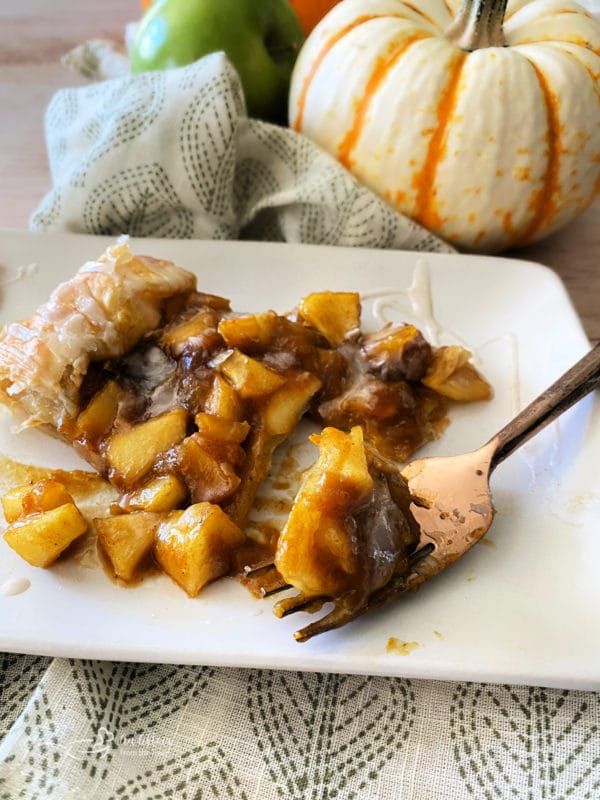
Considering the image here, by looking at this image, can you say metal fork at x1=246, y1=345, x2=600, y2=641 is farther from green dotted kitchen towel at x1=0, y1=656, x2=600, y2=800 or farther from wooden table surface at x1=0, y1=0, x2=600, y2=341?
wooden table surface at x1=0, y1=0, x2=600, y2=341

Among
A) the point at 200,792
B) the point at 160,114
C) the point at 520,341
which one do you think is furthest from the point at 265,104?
the point at 200,792

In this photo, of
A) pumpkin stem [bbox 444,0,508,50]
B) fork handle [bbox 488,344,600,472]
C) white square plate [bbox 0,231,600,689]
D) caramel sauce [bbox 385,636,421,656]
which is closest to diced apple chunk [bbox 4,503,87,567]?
white square plate [bbox 0,231,600,689]

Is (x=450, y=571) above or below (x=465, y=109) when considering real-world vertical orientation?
below

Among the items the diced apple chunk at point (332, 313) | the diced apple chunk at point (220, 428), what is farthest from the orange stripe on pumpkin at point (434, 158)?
the diced apple chunk at point (220, 428)

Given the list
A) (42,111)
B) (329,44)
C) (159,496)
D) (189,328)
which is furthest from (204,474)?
(42,111)

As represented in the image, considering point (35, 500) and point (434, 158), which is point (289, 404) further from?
point (434, 158)

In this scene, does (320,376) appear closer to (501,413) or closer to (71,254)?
(501,413)
